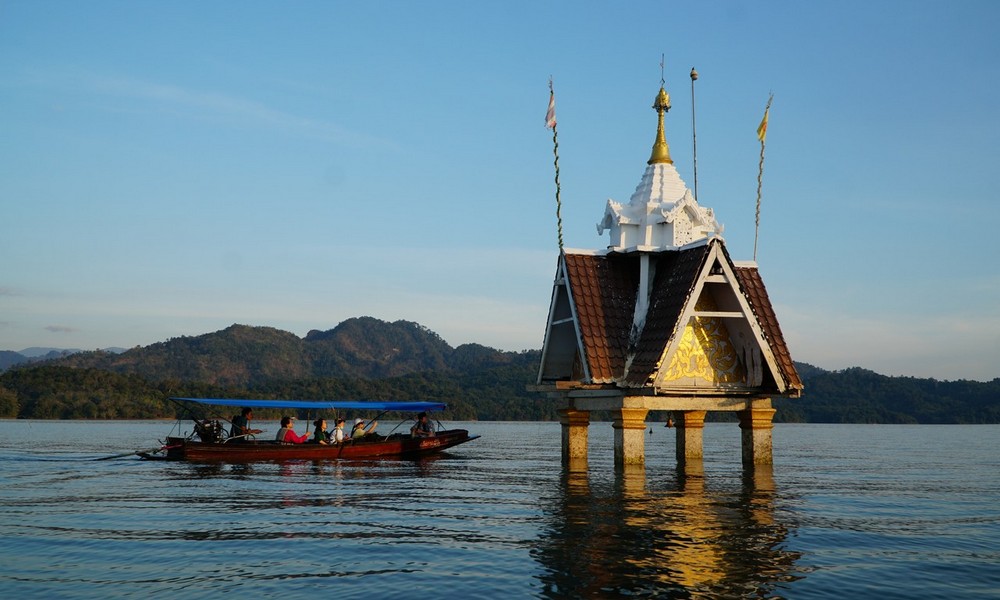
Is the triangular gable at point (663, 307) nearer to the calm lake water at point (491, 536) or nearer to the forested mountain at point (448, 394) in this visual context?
the calm lake water at point (491, 536)

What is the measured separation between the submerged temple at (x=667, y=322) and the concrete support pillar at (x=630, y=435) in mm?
34

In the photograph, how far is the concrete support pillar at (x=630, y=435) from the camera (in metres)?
30.4

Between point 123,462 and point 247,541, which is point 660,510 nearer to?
point 247,541

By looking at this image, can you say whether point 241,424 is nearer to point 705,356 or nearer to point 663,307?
point 663,307

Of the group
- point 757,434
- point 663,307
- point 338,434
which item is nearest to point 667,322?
point 663,307

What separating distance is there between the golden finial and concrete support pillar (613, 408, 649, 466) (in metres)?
9.30

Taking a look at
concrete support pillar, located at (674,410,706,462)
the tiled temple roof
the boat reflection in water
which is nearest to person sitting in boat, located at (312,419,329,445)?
concrete support pillar, located at (674,410,706,462)

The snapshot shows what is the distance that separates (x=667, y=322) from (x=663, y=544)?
1154cm

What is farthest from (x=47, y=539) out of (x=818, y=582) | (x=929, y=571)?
(x=929, y=571)

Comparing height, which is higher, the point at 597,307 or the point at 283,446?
the point at 597,307

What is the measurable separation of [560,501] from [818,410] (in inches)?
6664

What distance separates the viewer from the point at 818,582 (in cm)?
1571

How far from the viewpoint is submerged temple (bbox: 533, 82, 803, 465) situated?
2941cm

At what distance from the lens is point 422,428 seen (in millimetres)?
46219
